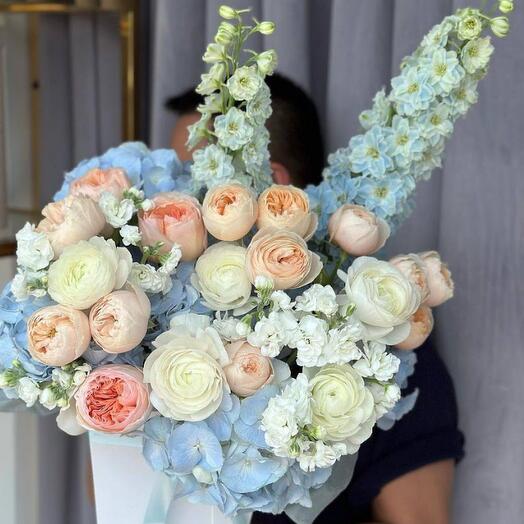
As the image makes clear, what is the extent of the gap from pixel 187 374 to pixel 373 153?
0.27 metres

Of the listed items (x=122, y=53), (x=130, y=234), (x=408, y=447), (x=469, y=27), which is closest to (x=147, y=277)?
(x=130, y=234)

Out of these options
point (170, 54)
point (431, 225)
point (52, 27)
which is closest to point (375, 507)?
point (431, 225)

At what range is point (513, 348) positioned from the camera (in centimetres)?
109

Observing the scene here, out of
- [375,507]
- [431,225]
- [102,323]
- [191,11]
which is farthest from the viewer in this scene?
[191,11]

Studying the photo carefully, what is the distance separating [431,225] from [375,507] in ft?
1.27

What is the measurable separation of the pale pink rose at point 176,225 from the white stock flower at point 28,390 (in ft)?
0.46

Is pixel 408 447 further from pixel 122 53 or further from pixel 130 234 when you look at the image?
pixel 122 53

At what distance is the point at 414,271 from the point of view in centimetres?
72

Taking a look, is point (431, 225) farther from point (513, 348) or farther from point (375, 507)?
point (375, 507)

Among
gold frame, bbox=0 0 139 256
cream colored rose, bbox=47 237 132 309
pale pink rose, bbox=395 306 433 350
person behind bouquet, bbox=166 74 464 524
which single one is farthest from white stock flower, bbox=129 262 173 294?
gold frame, bbox=0 0 139 256

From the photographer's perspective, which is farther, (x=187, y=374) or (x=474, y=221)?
(x=474, y=221)

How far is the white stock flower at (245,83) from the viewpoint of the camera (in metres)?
0.66

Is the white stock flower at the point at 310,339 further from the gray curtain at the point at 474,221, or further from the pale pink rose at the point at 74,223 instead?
the gray curtain at the point at 474,221

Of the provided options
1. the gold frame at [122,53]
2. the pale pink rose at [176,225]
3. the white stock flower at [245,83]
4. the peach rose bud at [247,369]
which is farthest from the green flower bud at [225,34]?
the gold frame at [122,53]
